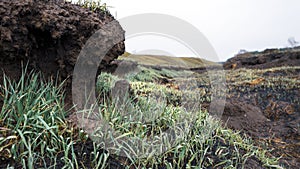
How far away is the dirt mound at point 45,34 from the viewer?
8.51ft

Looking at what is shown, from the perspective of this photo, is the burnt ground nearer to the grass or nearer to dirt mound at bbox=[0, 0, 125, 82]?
the grass

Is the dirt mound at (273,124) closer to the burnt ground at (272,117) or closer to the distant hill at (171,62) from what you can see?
the burnt ground at (272,117)

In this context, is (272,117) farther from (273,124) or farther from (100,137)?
(100,137)

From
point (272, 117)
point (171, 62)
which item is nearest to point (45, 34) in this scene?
point (272, 117)

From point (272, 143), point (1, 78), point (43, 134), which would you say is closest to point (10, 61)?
point (1, 78)

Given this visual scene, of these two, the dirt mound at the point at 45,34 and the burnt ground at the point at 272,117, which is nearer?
the dirt mound at the point at 45,34

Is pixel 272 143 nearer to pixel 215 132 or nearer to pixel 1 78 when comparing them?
pixel 215 132

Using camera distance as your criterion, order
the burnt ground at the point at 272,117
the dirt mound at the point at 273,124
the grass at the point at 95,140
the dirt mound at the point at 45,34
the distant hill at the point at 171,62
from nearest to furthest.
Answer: the grass at the point at 95,140
the dirt mound at the point at 45,34
the dirt mound at the point at 273,124
the burnt ground at the point at 272,117
the distant hill at the point at 171,62

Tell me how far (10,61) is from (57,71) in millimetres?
479

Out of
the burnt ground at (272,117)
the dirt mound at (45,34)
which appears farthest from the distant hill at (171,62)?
the dirt mound at (45,34)

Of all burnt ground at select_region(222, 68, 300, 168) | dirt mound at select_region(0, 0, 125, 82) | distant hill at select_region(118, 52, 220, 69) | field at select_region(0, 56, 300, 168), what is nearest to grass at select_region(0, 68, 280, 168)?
field at select_region(0, 56, 300, 168)

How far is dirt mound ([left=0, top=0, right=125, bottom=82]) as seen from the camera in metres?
2.59

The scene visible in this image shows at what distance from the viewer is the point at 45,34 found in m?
2.81

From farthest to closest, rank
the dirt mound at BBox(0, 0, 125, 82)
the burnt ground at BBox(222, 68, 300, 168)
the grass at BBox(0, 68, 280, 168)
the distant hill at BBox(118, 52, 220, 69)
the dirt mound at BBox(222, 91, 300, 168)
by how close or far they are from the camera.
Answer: the distant hill at BBox(118, 52, 220, 69)
the burnt ground at BBox(222, 68, 300, 168)
the dirt mound at BBox(222, 91, 300, 168)
the dirt mound at BBox(0, 0, 125, 82)
the grass at BBox(0, 68, 280, 168)
